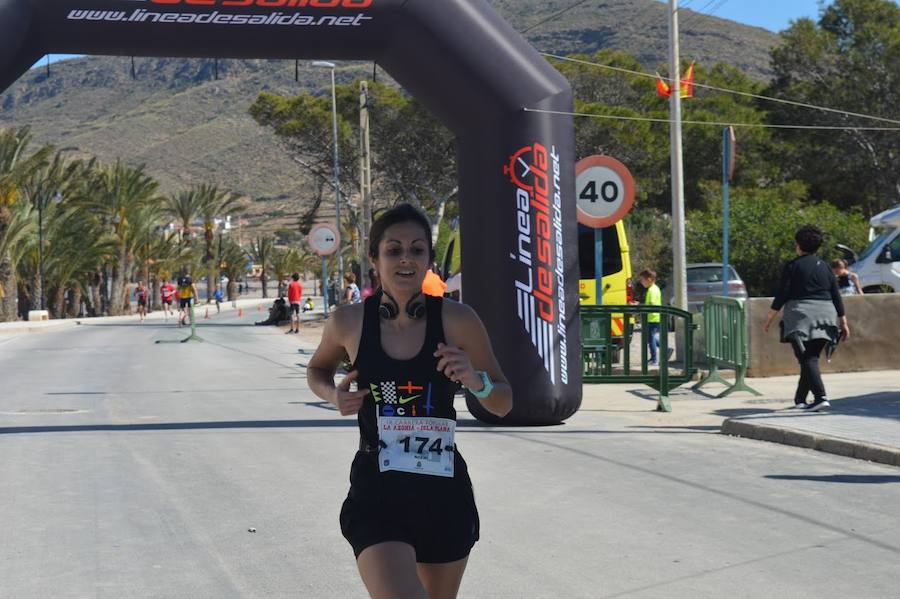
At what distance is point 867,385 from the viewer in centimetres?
1527

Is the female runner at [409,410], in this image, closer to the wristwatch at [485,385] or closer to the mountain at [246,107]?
the wristwatch at [485,385]

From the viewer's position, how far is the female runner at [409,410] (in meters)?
3.61

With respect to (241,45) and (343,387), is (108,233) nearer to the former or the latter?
(241,45)

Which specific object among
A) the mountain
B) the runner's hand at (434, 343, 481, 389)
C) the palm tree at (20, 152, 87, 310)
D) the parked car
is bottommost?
the runner's hand at (434, 343, 481, 389)

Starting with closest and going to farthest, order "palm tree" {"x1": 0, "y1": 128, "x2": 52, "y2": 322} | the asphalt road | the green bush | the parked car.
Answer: the asphalt road, the parked car, the green bush, "palm tree" {"x1": 0, "y1": 128, "x2": 52, "y2": 322}

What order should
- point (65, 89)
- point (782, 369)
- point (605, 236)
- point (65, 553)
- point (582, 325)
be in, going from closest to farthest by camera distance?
1. point (65, 553)
2. point (582, 325)
3. point (782, 369)
4. point (605, 236)
5. point (65, 89)

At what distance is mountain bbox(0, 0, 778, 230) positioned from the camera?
438 ft

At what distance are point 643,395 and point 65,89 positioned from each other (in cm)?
18818

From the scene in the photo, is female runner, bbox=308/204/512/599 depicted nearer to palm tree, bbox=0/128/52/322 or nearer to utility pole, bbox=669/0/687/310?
utility pole, bbox=669/0/687/310

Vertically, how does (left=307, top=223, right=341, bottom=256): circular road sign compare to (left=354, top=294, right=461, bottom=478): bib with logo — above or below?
above

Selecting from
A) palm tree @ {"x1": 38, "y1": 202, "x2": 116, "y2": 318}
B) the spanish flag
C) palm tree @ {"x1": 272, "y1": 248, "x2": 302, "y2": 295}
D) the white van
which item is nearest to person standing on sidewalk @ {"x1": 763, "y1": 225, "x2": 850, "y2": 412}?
Answer: the spanish flag

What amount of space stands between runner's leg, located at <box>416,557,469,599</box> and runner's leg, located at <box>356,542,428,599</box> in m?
0.14

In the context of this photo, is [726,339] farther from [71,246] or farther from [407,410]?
[71,246]

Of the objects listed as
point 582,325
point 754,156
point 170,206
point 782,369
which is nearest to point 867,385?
point 782,369
